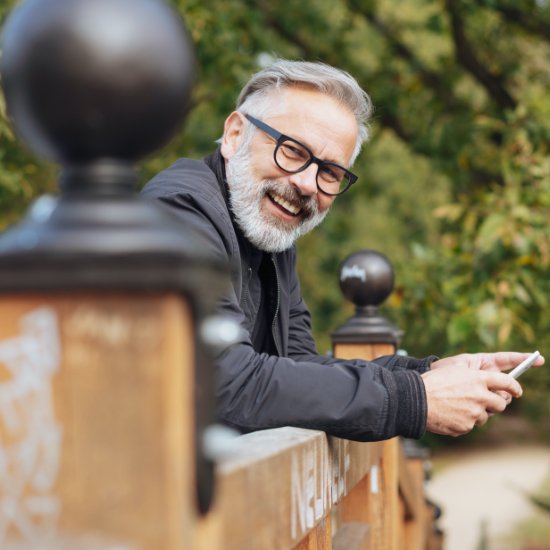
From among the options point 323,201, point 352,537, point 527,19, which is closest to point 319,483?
point 352,537

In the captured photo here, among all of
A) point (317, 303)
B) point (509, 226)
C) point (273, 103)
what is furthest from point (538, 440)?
point (273, 103)

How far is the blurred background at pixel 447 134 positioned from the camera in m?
4.95

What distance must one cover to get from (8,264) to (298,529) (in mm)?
684

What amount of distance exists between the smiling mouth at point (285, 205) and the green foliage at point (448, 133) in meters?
1.64

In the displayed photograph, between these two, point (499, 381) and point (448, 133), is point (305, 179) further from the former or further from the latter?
point (448, 133)

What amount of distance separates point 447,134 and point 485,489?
9606mm

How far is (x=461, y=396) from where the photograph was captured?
187cm

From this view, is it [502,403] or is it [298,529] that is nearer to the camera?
[298,529]

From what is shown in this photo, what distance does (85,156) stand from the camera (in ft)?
2.77

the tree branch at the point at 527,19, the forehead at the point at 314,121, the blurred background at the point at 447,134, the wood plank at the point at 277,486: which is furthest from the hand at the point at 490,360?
the tree branch at the point at 527,19

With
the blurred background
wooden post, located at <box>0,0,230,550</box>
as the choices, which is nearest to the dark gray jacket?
wooden post, located at <box>0,0,230,550</box>

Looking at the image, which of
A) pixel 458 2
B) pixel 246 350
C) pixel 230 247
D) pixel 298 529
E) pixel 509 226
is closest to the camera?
pixel 298 529

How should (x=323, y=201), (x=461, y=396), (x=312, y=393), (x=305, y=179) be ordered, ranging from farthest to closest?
1. (x=323, y=201)
2. (x=305, y=179)
3. (x=461, y=396)
4. (x=312, y=393)

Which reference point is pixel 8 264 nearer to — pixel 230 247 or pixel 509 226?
pixel 230 247
